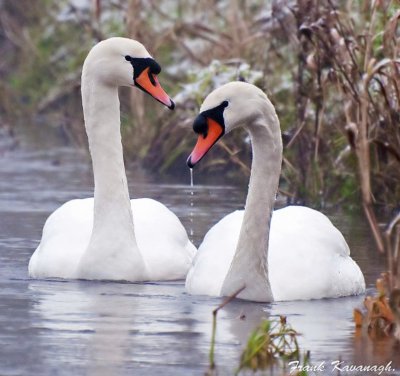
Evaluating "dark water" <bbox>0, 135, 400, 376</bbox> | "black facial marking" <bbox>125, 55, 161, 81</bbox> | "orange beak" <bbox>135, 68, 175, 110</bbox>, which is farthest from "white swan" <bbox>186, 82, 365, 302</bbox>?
"black facial marking" <bbox>125, 55, 161, 81</bbox>

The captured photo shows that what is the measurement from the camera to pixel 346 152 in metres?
11.7

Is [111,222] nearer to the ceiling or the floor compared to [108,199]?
nearer to the floor

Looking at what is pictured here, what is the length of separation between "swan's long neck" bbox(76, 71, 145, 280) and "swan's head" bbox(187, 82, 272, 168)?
A: 4.59 feet

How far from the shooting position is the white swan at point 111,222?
9609 millimetres

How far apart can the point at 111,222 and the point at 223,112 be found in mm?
1542

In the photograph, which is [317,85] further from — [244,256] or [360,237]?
[244,256]

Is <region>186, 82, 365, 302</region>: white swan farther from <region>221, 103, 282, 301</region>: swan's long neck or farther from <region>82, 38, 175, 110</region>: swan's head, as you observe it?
<region>82, 38, 175, 110</region>: swan's head

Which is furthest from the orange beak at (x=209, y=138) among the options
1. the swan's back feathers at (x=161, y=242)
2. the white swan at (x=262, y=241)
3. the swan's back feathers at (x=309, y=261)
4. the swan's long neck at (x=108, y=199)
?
the swan's back feathers at (x=161, y=242)

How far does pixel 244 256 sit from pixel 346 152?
3.34 m

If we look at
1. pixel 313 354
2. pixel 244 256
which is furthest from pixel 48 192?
pixel 313 354

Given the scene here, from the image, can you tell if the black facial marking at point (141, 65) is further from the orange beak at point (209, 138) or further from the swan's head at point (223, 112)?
the orange beak at point (209, 138)

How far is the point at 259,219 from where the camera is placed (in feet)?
28.3

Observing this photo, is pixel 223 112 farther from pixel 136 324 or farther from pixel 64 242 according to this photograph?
pixel 64 242

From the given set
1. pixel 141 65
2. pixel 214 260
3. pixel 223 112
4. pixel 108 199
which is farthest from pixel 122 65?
pixel 223 112
